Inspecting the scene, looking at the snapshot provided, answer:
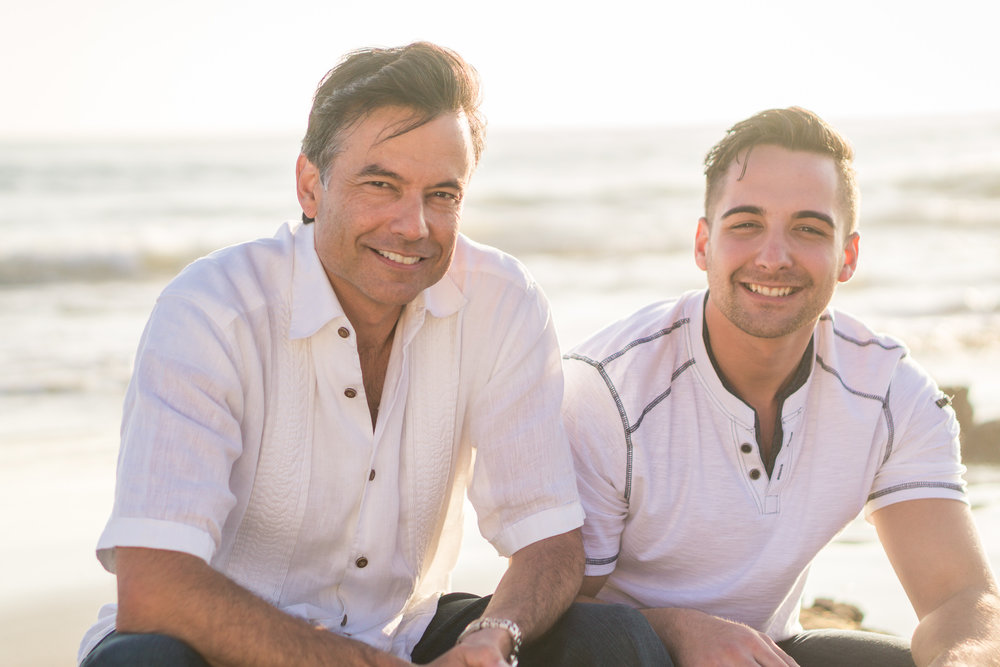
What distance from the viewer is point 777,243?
299 cm

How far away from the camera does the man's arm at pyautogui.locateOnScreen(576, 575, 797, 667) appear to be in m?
2.61

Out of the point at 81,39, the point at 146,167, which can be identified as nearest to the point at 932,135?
the point at 146,167

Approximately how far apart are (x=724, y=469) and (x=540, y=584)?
0.61 metres

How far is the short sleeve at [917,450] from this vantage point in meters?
2.91

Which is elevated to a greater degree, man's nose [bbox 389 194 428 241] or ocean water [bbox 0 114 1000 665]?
man's nose [bbox 389 194 428 241]

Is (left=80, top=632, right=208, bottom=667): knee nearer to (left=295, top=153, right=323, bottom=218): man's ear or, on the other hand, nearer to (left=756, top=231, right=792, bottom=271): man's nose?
(left=295, top=153, right=323, bottom=218): man's ear

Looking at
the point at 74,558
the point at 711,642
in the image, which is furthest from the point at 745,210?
the point at 74,558

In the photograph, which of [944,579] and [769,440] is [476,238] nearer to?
[769,440]

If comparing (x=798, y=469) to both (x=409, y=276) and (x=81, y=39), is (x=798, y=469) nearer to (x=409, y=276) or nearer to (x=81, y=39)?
(x=409, y=276)

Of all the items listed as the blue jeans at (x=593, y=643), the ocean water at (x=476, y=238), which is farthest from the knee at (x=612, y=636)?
the ocean water at (x=476, y=238)

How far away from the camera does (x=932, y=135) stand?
24156 mm

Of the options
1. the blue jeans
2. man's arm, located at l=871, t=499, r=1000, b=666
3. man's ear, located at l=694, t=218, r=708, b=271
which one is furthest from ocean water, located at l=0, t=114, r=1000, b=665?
the blue jeans

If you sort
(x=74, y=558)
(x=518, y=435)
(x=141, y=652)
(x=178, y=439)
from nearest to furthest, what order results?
(x=141, y=652)
(x=178, y=439)
(x=518, y=435)
(x=74, y=558)

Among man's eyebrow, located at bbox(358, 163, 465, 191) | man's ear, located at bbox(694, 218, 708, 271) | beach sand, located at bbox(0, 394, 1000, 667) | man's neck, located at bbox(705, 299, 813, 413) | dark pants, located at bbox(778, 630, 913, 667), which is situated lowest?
beach sand, located at bbox(0, 394, 1000, 667)
